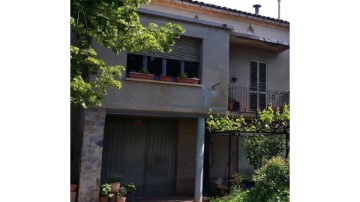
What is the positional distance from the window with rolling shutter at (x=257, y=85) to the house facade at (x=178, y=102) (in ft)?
0.12

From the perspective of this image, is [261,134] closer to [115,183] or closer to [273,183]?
[273,183]

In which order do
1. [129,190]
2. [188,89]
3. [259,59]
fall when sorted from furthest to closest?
[259,59] → [188,89] → [129,190]

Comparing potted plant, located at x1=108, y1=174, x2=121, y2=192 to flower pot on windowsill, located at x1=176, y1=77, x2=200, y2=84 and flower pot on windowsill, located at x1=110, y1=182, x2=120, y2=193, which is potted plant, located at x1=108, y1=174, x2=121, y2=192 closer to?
flower pot on windowsill, located at x1=110, y1=182, x2=120, y2=193

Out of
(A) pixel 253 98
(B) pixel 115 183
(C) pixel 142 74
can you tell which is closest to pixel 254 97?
(A) pixel 253 98

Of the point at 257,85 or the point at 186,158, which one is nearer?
the point at 186,158

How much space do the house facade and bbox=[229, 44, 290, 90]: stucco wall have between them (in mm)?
35

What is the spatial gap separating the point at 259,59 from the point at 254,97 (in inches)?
56.3

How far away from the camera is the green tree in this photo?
4359 millimetres

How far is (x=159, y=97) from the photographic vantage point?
352 inches

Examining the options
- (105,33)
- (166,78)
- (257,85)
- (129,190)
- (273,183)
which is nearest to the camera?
(105,33)

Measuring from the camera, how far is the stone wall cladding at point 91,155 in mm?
8102

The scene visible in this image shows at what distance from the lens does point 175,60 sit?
9.74 meters
